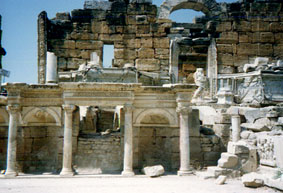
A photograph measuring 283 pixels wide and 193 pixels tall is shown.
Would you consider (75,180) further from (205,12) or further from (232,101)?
(205,12)

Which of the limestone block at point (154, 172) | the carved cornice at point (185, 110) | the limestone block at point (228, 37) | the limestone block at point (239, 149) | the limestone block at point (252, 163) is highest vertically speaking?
the limestone block at point (228, 37)

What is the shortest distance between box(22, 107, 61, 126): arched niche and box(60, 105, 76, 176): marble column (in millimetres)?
684

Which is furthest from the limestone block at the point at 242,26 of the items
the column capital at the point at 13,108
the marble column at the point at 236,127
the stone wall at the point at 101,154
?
the column capital at the point at 13,108

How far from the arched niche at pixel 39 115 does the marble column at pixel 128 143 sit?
8.15 feet

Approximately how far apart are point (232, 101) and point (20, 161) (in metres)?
9.22

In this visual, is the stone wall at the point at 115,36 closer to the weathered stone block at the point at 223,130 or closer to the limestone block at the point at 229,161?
the weathered stone block at the point at 223,130

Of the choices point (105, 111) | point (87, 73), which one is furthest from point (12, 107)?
point (105, 111)

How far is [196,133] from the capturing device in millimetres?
10906

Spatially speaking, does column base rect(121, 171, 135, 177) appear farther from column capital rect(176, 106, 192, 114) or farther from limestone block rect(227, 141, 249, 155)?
limestone block rect(227, 141, 249, 155)

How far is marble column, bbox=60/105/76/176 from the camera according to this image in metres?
9.89

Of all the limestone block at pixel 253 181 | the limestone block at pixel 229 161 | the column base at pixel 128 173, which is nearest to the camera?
the limestone block at pixel 253 181

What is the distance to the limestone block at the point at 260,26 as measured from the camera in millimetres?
17641

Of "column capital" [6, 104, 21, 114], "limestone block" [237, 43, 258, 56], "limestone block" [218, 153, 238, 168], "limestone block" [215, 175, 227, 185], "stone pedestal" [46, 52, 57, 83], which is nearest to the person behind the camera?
"limestone block" [215, 175, 227, 185]

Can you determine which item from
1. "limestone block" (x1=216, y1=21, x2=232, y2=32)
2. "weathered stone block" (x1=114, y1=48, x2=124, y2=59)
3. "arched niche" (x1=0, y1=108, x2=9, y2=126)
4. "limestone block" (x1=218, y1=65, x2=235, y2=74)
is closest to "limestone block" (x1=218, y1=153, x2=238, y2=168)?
"arched niche" (x1=0, y1=108, x2=9, y2=126)
